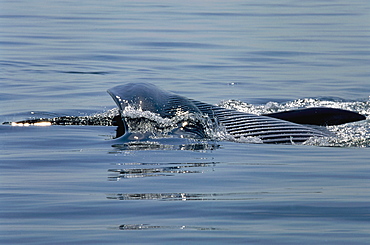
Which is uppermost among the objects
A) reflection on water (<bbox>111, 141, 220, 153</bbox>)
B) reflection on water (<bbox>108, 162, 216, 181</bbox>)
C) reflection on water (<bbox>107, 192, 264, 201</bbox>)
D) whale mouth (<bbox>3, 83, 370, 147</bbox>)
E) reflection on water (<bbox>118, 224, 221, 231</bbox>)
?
whale mouth (<bbox>3, 83, 370, 147</bbox>)

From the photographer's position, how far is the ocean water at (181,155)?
474 centimetres

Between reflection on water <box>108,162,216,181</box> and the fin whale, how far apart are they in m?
1.81

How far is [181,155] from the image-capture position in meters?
7.30

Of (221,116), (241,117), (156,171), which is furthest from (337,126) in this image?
(156,171)

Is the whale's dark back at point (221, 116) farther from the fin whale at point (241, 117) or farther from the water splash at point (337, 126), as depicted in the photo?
the water splash at point (337, 126)

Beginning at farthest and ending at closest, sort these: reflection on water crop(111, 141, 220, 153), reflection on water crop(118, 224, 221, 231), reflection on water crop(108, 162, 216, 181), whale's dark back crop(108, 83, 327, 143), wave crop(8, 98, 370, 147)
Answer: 1. whale's dark back crop(108, 83, 327, 143)
2. wave crop(8, 98, 370, 147)
3. reflection on water crop(111, 141, 220, 153)
4. reflection on water crop(108, 162, 216, 181)
5. reflection on water crop(118, 224, 221, 231)

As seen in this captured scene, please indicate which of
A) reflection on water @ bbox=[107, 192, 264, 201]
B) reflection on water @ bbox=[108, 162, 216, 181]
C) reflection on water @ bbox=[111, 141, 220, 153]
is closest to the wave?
reflection on water @ bbox=[111, 141, 220, 153]

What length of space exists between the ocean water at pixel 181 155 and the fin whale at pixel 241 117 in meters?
0.25

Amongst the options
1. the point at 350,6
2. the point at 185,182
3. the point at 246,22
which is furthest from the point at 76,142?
the point at 350,6

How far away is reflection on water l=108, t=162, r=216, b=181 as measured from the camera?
6293 mm

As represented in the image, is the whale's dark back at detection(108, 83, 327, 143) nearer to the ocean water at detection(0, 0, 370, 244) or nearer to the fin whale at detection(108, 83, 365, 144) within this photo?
the fin whale at detection(108, 83, 365, 144)

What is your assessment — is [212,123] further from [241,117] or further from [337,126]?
[337,126]

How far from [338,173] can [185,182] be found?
55.3 inches

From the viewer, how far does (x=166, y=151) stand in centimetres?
Answer: 751
